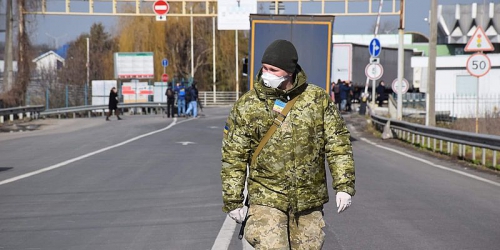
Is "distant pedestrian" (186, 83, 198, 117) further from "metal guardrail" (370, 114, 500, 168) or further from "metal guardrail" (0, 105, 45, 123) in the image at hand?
"metal guardrail" (370, 114, 500, 168)

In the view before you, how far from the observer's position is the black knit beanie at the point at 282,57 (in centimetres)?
513

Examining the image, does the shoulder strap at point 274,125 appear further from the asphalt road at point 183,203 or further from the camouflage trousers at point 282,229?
the asphalt road at point 183,203

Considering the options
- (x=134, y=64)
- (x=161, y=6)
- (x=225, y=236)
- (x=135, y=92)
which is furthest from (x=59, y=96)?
(x=225, y=236)

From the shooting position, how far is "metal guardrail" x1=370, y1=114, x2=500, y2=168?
56.4 feet

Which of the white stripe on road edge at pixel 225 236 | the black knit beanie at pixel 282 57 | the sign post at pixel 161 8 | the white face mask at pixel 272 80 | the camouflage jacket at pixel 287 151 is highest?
the sign post at pixel 161 8

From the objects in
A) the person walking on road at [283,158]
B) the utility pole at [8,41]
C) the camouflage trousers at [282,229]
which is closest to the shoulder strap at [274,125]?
the person walking on road at [283,158]

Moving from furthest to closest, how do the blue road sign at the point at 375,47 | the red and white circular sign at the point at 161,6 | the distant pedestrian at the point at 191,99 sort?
the distant pedestrian at the point at 191,99, the red and white circular sign at the point at 161,6, the blue road sign at the point at 375,47

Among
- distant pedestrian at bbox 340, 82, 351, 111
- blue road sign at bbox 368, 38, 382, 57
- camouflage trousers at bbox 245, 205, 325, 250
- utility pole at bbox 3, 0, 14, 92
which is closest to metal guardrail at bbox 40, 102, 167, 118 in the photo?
utility pole at bbox 3, 0, 14, 92

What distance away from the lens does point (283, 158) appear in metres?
5.06

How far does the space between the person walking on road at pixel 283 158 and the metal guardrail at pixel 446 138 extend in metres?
12.0

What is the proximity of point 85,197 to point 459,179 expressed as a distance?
688 cm

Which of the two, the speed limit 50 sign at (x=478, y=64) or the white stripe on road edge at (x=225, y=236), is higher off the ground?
the speed limit 50 sign at (x=478, y=64)

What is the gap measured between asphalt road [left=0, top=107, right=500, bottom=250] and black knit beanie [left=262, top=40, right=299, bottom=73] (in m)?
3.29

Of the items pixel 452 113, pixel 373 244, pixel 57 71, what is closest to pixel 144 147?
pixel 373 244
